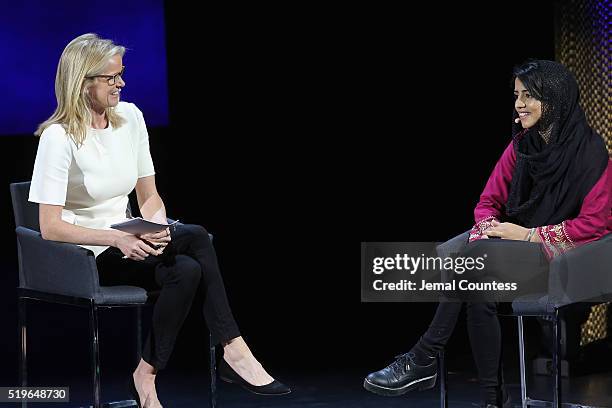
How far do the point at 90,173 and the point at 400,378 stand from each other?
1.26m

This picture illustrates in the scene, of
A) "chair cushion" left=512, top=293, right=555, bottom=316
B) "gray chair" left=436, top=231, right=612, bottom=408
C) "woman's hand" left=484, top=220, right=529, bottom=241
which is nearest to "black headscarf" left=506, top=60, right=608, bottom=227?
"woman's hand" left=484, top=220, right=529, bottom=241

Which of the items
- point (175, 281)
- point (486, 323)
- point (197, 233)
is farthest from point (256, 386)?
point (486, 323)

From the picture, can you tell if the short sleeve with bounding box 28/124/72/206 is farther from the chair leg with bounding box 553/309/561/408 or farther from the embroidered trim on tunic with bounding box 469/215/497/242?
the chair leg with bounding box 553/309/561/408

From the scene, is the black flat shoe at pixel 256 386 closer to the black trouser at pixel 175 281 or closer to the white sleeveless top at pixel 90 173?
the black trouser at pixel 175 281

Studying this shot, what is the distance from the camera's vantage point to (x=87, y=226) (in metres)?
3.54

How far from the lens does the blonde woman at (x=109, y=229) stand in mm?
3391

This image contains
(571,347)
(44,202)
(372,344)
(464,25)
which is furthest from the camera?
(464,25)

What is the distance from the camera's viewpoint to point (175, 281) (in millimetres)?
3385

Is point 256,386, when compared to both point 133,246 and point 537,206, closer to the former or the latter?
point 133,246

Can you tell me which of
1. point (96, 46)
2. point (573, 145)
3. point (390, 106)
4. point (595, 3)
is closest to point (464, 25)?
point (390, 106)

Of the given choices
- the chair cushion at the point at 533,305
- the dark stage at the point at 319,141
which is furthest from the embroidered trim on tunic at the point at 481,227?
the dark stage at the point at 319,141

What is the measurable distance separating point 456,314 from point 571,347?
1.37 meters

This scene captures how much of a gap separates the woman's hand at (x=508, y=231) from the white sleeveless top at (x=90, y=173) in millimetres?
1265

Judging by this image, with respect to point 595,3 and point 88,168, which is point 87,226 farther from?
point 595,3
